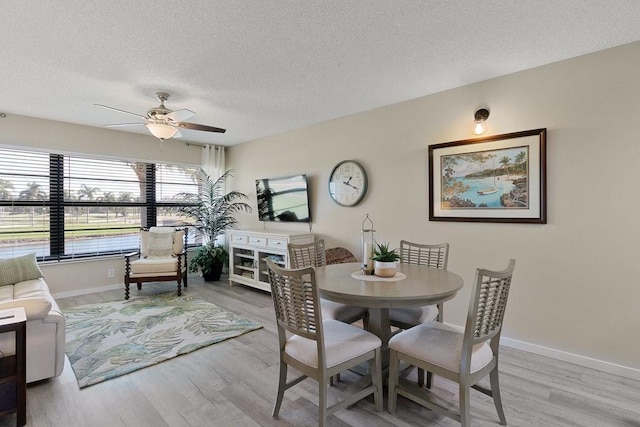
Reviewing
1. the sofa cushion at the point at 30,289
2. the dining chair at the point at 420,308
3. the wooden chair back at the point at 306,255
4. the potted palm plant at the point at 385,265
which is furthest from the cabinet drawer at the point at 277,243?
the sofa cushion at the point at 30,289

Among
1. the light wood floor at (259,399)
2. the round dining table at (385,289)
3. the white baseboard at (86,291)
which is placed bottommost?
the light wood floor at (259,399)

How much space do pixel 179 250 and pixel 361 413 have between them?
3.95m

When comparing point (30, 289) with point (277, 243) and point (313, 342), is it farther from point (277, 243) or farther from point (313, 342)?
point (313, 342)

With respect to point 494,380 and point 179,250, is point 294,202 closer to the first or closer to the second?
point 179,250

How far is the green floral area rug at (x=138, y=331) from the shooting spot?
2.60m

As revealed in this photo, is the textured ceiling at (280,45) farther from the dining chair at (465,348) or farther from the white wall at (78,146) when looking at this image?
the dining chair at (465,348)

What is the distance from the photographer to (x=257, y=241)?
4.71 m

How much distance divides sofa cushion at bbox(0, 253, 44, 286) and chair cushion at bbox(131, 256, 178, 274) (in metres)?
1.06

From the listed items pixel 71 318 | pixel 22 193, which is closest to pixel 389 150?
pixel 71 318

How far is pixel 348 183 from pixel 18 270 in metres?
3.76

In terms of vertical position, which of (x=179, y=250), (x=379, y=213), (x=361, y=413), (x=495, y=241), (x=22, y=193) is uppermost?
(x=22, y=193)

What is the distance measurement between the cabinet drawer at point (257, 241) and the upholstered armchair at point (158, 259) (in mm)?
1065

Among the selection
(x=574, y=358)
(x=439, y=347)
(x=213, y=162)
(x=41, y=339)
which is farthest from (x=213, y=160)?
(x=574, y=358)

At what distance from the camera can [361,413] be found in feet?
6.53
